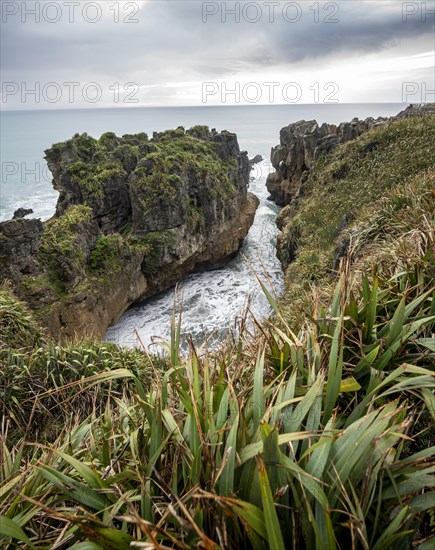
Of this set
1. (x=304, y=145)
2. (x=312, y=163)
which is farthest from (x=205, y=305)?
(x=304, y=145)

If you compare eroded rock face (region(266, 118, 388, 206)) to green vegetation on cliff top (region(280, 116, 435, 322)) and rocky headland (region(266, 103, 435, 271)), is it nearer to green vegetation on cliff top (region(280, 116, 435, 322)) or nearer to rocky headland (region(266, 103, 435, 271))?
rocky headland (region(266, 103, 435, 271))

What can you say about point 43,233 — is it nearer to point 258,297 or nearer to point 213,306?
point 213,306

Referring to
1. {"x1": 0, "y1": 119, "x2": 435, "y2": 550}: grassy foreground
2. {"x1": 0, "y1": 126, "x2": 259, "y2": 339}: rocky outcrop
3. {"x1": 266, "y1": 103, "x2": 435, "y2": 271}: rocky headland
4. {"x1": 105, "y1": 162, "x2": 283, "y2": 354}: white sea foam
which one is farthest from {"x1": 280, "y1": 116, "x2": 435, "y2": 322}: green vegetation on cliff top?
{"x1": 0, "y1": 126, "x2": 259, "y2": 339}: rocky outcrop

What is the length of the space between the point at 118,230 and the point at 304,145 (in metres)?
19.5

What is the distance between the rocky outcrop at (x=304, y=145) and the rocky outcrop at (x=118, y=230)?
6735 mm

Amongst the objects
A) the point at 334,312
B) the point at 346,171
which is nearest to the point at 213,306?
the point at 346,171

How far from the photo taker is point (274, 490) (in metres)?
1.42

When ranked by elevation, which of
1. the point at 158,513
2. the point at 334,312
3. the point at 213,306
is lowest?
the point at 213,306

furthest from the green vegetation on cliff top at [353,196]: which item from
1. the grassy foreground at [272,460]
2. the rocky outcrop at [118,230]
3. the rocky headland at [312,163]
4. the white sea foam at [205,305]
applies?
the rocky outcrop at [118,230]

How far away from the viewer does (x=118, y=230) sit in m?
20.0

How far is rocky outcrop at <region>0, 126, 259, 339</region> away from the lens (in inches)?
533

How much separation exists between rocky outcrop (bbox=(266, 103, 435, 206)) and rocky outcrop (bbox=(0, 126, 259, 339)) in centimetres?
674

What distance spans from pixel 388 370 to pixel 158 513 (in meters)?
1.64

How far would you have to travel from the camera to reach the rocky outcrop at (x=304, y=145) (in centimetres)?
2642
